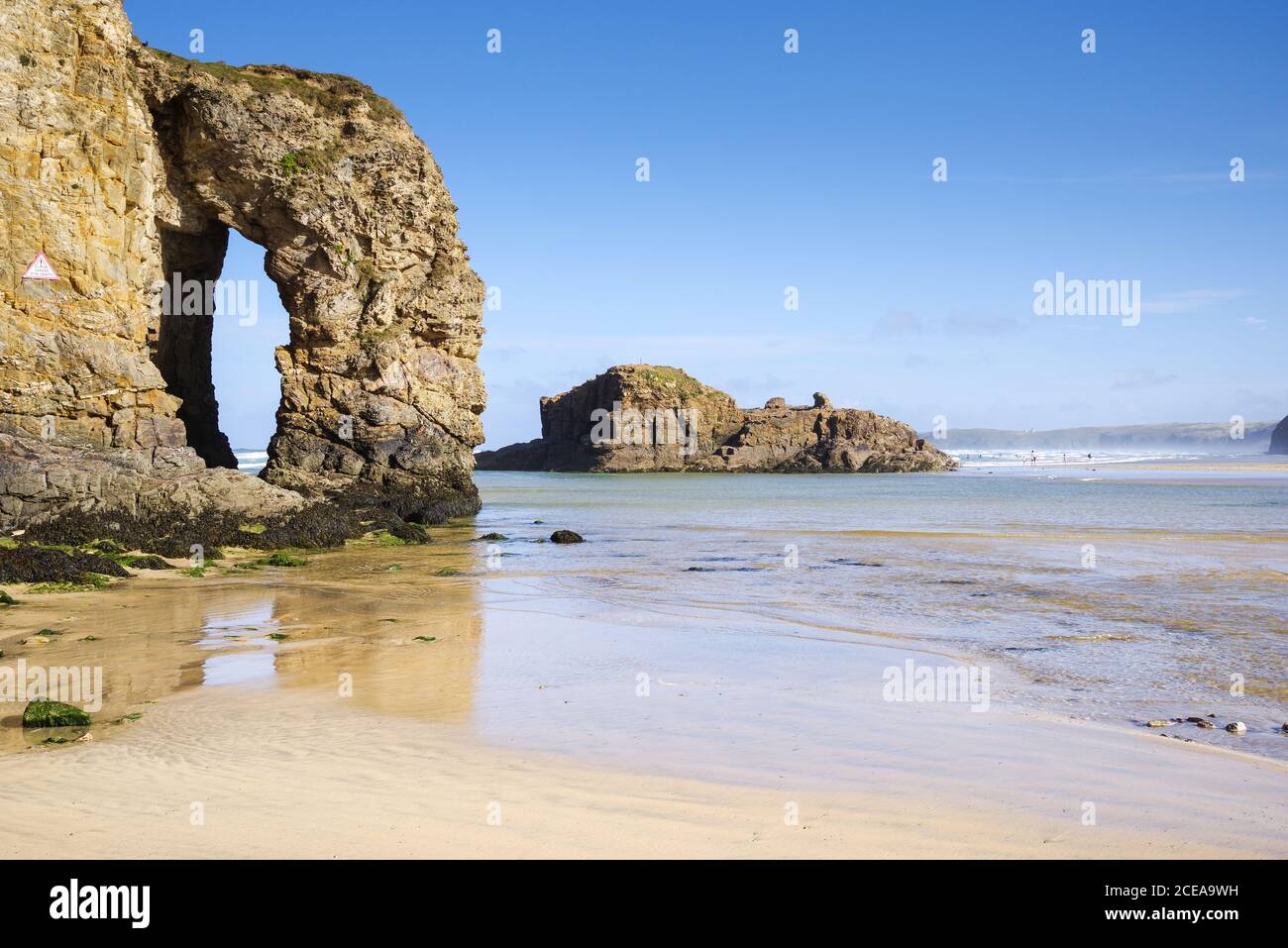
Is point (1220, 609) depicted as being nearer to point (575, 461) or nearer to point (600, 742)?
point (600, 742)

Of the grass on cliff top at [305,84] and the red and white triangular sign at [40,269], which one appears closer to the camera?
the red and white triangular sign at [40,269]

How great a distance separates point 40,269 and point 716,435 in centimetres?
8795

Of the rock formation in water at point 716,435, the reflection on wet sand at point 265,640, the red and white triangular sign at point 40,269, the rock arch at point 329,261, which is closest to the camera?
the reflection on wet sand at point 265,640

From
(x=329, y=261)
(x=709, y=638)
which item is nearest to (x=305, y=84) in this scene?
(x=329, y=261)

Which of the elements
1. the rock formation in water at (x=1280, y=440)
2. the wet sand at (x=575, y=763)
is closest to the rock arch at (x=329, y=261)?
the wet sand at (x=575, y=763)

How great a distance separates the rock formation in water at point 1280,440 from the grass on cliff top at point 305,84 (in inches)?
6797

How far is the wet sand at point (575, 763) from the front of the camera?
4594 millimetres

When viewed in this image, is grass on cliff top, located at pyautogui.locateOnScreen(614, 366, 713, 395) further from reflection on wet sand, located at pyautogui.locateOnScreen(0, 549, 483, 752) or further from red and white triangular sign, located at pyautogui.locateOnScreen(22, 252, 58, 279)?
reflection on wet sand, located at pyautogui.locateOnScreen(0, 549, 483, 752)

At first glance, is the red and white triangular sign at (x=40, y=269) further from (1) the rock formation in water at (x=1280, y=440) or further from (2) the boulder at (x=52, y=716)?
(1) the rock formation in water at (x=1280, y=440)

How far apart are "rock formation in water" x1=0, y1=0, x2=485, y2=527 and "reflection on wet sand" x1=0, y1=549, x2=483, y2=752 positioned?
7.11 metres

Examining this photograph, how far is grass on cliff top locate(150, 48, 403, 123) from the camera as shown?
26344mm

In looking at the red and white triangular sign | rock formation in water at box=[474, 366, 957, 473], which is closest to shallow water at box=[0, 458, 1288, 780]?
the red and white triangular sign

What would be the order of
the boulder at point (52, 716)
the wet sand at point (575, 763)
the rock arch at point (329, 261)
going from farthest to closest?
the rock arch at point (329, 261)
the boulder at point (52, 716)
the wet sand at point (575, 763)
